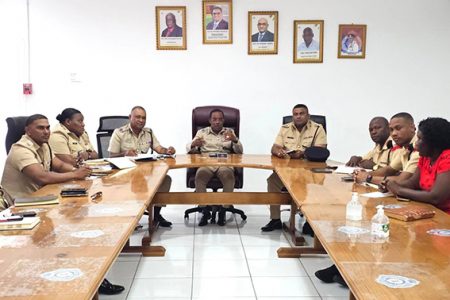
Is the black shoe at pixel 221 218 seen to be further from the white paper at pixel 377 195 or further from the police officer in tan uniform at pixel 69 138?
the white paper at pixel 377 195

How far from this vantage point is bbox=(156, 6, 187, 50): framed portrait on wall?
17.6 ft

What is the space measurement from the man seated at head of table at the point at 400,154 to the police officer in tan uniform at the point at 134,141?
7.32 ft

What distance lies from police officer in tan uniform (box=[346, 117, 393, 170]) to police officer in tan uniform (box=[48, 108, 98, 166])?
8.50 ft

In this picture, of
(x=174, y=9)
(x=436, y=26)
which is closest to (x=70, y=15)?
(x=174, y=9)

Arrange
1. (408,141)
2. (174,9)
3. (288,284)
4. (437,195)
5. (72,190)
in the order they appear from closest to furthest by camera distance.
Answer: (437,195)
(72,190)
(288,284)
(408,141)
(174,9)

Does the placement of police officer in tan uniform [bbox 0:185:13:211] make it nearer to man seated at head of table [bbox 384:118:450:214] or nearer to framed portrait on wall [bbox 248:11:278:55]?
man seated at head of table [bbox 384:118:450:214]

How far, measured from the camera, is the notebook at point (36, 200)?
7.92 feet

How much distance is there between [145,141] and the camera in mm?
4797

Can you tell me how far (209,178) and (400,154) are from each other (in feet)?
6.41

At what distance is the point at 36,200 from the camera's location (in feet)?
8.10

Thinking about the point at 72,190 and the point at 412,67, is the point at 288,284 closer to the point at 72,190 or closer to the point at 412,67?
the point at 72,190

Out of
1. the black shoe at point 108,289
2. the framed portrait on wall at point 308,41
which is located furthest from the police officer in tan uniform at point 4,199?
the framed portrait on wall at point 308,41

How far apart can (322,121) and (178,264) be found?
7.78 feet

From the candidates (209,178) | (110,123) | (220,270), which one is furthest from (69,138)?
(220,270)
